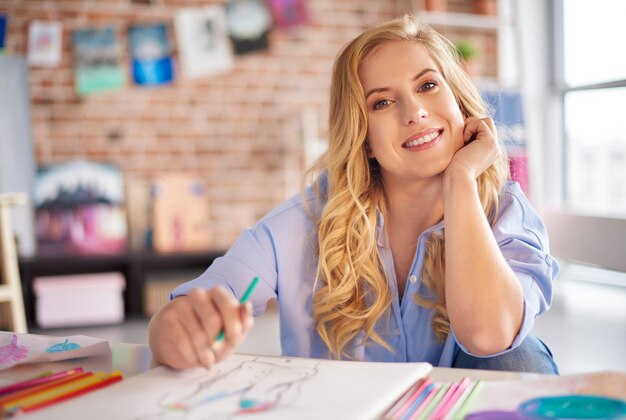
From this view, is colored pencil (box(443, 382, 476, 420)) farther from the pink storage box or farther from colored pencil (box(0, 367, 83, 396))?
the pink storage box

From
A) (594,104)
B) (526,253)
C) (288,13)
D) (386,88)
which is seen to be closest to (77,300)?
(288,13)

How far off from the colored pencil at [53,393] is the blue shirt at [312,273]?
0.37 metres

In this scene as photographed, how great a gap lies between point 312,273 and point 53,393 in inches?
23.0

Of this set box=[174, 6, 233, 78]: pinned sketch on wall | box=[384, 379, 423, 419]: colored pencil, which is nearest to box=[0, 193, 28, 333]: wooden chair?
box=[174, 6, 233, 78]: pinned sketch on wall

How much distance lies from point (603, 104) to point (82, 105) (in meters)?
3.06

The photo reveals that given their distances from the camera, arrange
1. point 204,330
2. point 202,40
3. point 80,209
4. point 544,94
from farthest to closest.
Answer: point 544,94 < point 202,40 < point 80,209 < point 204,330

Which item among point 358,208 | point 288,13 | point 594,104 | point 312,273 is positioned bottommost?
point 312,273

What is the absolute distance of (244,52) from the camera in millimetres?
4008

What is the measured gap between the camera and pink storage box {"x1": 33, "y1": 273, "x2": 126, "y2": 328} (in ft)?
11.1

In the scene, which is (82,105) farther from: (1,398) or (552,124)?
(1,398)

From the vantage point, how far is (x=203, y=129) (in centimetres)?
396

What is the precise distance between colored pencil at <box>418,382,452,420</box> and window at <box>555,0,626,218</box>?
3.27 m

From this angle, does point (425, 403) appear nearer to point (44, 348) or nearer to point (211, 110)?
point (44, 348)

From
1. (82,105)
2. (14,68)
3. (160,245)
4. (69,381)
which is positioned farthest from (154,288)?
(69,381)
